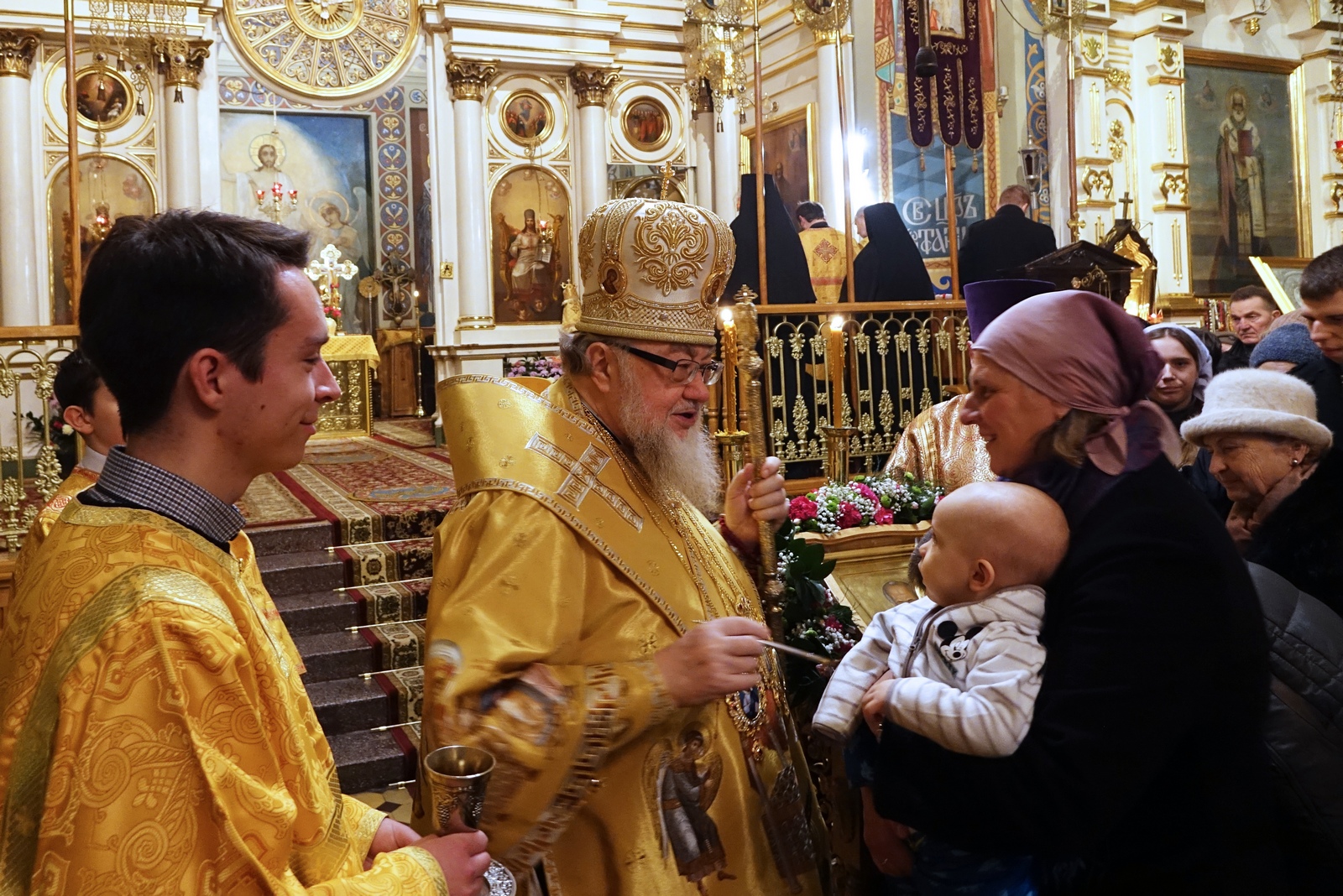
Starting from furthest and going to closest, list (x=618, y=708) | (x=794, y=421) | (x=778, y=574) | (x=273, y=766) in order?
(x=794, y=421)
(x=778, y=574)
(x=618, y=708)
(x=273, y=766)

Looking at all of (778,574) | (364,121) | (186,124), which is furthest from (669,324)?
(364,121)

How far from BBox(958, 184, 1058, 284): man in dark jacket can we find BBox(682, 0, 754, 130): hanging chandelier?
2.51 metres

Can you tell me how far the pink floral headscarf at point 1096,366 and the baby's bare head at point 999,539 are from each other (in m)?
0.12

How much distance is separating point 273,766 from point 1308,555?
2029 mm

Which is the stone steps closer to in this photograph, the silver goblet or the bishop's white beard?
the bishop's white beard

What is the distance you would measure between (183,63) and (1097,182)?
33.3ft

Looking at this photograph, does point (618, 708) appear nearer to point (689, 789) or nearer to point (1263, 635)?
point (689, 789)

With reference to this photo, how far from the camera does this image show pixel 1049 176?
1280 centimetres

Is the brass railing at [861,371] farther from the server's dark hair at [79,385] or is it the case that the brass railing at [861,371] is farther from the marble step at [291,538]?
the server's dark hair at [79,385]

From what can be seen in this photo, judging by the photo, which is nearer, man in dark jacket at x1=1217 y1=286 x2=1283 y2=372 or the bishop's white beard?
the bishop's white beard

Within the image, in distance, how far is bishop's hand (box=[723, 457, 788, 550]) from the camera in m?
2.29

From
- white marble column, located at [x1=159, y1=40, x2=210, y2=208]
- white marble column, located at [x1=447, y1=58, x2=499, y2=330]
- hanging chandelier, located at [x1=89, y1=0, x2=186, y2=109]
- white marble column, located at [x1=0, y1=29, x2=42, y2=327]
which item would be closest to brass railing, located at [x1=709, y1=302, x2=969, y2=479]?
hanging chandelier, located at [x1=89, y1=0, x2=186, y2=109]

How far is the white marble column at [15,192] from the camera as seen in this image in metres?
10.8

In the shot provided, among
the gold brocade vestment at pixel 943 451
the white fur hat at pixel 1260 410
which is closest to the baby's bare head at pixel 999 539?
the white fur hat at pixel 1260 410
